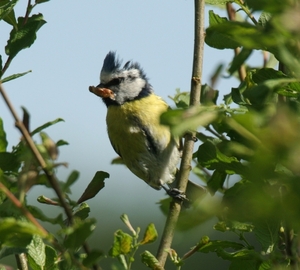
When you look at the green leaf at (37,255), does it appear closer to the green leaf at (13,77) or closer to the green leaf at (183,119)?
the green leaf at (13,77)

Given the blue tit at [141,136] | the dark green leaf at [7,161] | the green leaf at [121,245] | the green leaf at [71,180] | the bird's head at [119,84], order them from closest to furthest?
the green leaf at [71,180]
the green leaf at [121,245]
the dark green leaf at [7,161]
the blue tit at [141,136]
the bird's head at [119,84]

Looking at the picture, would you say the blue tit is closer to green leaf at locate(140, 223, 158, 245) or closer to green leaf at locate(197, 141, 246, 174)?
green leaf at locate(197, 141, 246, 174)

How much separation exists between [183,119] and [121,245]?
0.40 meters

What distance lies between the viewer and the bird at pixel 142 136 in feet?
10.2

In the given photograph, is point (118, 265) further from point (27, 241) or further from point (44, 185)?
point (44, 185)

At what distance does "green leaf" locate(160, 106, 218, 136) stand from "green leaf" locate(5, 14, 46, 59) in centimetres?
87

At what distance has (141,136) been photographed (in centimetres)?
309

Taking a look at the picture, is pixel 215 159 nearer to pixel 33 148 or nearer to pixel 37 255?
pixel 37 255

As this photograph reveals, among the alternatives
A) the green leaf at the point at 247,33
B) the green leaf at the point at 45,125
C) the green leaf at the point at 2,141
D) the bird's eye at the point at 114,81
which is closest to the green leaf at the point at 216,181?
the green leaf at the point at 45,125

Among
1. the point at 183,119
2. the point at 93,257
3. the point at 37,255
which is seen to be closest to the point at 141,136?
the point at 37,255

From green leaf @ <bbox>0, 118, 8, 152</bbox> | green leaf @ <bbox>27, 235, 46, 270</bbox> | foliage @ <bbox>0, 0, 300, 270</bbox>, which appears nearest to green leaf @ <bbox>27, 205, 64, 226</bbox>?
foliage @ <bbox>0, 0, 300, 270</bbox>

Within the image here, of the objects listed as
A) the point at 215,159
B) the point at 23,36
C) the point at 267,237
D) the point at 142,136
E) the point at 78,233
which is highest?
the point at 23,36

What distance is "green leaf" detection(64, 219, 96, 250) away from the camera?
23.5 inches

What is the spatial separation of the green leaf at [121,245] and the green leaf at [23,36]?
605 millimetres
